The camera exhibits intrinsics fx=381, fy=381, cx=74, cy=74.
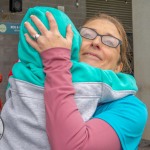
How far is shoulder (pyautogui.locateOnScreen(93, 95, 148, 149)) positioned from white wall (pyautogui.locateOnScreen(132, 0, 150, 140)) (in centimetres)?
659

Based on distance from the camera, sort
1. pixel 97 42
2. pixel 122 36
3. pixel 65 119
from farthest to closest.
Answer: pixel 122 36 → pixel 97 42 → pixel 65 119

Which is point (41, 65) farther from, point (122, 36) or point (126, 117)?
point (122, 36)

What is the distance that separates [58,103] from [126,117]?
0.29 m

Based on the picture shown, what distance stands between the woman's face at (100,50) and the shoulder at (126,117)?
0.21m

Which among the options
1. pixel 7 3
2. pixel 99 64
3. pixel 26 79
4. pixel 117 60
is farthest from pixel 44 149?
pixel 7 3

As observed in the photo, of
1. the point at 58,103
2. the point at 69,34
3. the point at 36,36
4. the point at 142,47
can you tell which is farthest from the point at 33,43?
the point at 142,47

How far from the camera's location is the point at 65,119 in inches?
49.7

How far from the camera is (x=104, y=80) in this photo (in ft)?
4.58

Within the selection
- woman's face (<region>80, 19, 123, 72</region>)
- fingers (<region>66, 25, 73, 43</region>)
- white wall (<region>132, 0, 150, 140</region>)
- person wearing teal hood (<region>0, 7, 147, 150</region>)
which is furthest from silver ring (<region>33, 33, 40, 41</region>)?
white wall (<region>132, 0, 150, 140</region>)

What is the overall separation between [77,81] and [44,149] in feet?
0.87

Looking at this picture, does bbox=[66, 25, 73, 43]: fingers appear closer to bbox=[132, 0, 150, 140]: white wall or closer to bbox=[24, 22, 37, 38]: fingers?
bbox=[24, 22, 37, 38]: fingers

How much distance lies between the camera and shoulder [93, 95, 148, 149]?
1381 millimetres

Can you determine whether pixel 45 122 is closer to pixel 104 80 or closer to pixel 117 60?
pixel 104 80

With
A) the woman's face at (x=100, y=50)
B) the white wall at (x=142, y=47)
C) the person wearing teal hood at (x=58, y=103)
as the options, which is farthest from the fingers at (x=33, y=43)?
the white wall at (x=142, y=47)
